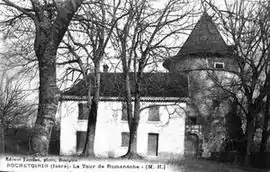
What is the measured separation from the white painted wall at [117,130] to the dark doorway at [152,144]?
32cm

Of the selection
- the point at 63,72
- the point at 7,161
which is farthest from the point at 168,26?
the point at 7,161

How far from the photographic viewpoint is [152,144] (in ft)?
91.2

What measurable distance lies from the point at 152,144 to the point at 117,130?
127 inches

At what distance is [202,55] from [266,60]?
6.24 meters

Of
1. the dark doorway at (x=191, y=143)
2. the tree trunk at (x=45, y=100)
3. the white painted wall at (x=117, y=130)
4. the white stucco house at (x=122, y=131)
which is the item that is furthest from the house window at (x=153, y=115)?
the tree trunk at (x=45, y=100)

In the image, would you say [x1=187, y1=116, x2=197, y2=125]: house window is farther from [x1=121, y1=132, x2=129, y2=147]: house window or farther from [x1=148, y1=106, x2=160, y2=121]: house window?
[x1=121, y1=132, x2=129, y2=147]: house window

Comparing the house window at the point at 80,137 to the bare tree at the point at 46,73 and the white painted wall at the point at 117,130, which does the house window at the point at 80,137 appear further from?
the bare tree at the point at 46,73

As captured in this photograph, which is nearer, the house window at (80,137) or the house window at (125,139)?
the house window at (125,139)

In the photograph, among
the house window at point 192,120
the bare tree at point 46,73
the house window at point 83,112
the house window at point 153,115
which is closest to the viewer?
the bare tree at point 46,73

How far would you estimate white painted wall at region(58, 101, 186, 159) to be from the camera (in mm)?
27141

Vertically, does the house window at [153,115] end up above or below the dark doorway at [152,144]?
above

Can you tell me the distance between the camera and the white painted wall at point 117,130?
27.1m

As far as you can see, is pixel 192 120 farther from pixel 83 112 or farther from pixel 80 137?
pixel 80 137

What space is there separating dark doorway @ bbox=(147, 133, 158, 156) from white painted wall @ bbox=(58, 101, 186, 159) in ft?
1.05
